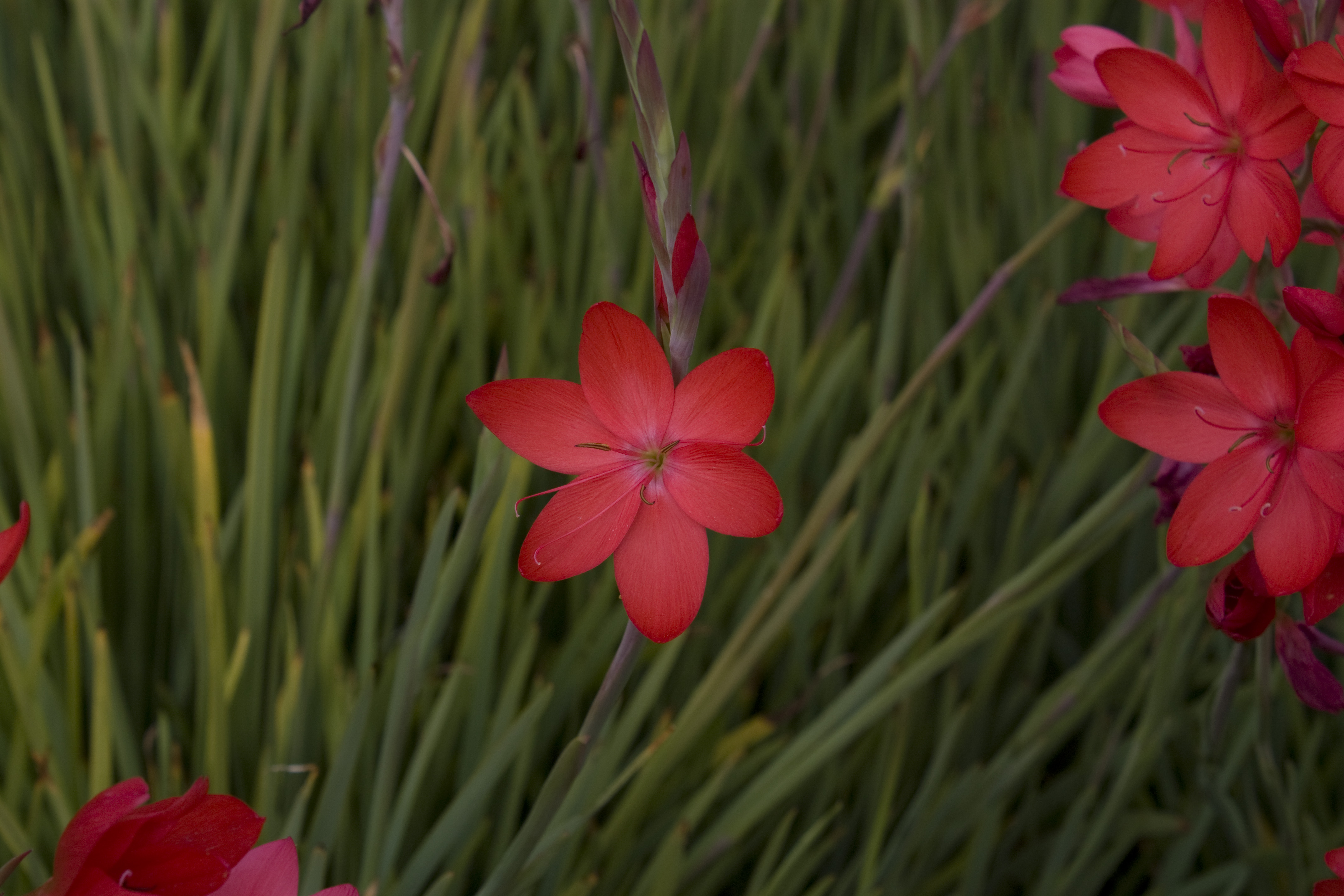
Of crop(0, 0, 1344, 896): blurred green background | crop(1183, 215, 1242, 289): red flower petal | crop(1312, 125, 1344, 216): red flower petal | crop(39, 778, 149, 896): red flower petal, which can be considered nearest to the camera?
crop(39, 778, 149, 896): red flower petal

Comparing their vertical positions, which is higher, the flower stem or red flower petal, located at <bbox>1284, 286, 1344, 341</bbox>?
red flower petal, located at <bbox>1284, 286, 1344, 341</bbox>

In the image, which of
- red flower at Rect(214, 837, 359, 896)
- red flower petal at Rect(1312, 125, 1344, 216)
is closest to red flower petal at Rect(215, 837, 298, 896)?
red flower at Rect(214, 837, 359, 896)

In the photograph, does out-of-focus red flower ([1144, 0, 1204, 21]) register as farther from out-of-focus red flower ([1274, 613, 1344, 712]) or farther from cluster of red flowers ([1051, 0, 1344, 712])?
out-of-focus red flower ([1274, 613, 1344, 712])

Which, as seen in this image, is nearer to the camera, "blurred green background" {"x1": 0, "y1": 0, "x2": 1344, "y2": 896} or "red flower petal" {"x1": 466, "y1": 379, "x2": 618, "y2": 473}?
"red flower petal" {"x1": 466, "y1": 379, "x2": 618, "y2": 473}

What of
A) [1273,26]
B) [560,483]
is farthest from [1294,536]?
[560,483]

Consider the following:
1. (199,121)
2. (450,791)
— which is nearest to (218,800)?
(450,791)

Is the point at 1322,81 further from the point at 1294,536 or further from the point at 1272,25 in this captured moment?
the point at 1294,536
